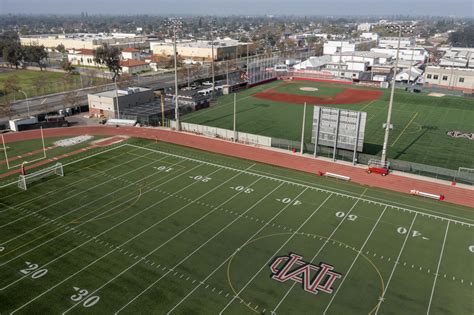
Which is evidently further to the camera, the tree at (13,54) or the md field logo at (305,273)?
the tree at (13,54)

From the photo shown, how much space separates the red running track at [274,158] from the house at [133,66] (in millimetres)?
69594

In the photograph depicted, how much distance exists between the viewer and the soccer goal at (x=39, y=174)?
38250 millimetres

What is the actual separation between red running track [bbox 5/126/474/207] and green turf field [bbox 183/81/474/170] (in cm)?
733

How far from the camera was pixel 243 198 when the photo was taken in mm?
36781

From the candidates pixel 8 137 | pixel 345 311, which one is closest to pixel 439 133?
pixel 345 311

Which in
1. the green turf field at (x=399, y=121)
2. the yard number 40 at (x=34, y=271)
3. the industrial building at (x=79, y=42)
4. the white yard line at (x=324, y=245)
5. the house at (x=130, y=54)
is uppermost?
the industrial building at (x=79, y=42)

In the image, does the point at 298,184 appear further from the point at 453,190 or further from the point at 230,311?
the point at 230,311

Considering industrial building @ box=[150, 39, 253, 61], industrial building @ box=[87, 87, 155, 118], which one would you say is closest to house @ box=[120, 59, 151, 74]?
industrial building @ box=[150, 39, 253, 61]

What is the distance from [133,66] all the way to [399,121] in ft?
296

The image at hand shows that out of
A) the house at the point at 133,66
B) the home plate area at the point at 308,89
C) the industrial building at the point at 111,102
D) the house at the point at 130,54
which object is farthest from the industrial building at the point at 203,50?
the industrial building at the point at 111,102

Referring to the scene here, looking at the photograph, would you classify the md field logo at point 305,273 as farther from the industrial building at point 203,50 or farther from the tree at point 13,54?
the industrial building at point 203,50

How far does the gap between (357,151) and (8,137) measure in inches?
1916

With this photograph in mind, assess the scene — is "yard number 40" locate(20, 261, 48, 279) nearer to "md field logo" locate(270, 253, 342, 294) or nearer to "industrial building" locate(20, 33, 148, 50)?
"md field logo" locate(270, 253, 342, 294)

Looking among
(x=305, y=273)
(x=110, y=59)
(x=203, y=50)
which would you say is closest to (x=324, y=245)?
(x=305, y=273)
